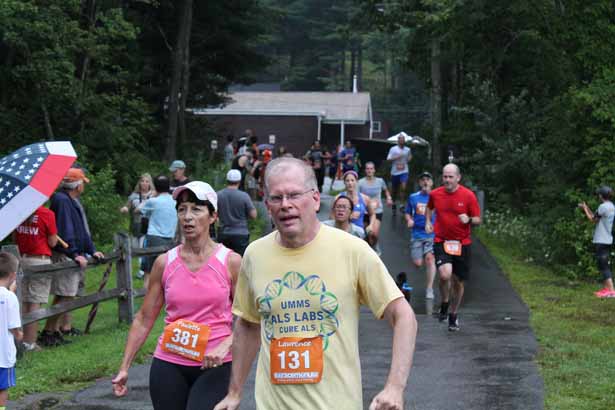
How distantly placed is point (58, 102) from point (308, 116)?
43.9m

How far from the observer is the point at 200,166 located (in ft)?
100

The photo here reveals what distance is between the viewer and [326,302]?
4.47 meters

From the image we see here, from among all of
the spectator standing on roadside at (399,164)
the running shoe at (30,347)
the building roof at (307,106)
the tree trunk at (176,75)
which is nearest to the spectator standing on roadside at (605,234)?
the running shoe at (30,347)

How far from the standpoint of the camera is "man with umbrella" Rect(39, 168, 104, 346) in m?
11.9

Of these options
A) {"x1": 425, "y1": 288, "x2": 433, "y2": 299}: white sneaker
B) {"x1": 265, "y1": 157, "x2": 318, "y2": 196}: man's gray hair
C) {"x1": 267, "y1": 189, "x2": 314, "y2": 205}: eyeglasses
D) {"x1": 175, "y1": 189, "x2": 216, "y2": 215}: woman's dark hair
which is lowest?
{"x1": 425, "y1": 288, "x2": 433, "y2": 299}: white sneaker

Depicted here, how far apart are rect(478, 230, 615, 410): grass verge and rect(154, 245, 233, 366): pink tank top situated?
4.07m

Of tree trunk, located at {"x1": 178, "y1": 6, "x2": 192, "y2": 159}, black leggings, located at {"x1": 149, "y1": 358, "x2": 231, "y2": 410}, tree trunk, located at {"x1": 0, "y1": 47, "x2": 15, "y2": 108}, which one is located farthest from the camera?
tree trunk, located at {"x1": 178, "y1": 6, "x2": 192, "y2": 159}


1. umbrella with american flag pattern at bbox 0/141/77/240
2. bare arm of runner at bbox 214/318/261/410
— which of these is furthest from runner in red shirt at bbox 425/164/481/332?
bare arm of runner at bbox 214/318/261/410

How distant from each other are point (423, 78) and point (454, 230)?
25.8 metres

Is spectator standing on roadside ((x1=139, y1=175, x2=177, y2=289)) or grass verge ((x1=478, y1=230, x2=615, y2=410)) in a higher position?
spectator standing on roadside ((x1=139, y1=175, x2=177, y2=289))

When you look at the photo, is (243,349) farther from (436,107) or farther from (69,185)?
(436,107)

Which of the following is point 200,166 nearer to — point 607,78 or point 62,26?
point 62,26

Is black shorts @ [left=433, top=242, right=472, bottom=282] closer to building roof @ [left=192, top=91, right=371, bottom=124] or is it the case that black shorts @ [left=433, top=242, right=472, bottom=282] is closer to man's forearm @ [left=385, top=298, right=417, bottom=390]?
man's forearm @ [left=385, top=298, right=417, bottom=390]

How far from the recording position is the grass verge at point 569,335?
31.1 feet
